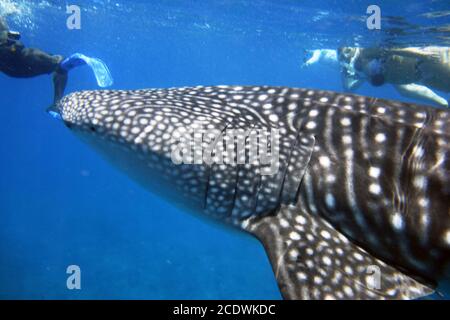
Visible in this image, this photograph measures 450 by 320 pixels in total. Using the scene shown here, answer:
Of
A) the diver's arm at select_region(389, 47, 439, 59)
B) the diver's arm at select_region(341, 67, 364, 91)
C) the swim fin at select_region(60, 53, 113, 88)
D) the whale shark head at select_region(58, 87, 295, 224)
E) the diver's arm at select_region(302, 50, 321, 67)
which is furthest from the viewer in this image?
the diver's arm at select_region(302, 50, 321, 67)

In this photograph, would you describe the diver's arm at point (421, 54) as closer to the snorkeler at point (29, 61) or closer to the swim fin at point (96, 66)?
the swim fin at point (96, 66)

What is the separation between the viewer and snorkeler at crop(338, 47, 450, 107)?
565 inches

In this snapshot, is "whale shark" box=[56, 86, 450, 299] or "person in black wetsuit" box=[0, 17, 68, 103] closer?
"whale shark" box=[56, 86, 450, 299]

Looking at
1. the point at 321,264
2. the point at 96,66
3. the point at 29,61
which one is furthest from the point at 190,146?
the point at 29,61

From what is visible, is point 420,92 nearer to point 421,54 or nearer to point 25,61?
point 421,54

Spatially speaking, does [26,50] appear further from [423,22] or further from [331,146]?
[423,22]

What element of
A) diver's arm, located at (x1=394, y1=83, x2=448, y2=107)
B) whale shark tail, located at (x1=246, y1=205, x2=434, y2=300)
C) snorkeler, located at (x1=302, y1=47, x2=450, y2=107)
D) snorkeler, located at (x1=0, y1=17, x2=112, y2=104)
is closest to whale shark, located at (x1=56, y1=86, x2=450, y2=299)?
whale shark tail, located at (x1=246, y1=205, x2=434, y2=300)

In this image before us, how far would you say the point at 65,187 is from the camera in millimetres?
71562

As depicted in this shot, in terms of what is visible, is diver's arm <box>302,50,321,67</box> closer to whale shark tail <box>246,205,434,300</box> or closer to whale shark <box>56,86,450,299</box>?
whale shark <box>56,86,450,299</box>

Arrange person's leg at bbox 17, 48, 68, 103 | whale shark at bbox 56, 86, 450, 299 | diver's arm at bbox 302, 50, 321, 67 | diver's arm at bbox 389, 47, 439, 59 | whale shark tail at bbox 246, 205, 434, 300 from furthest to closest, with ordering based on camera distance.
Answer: diver's arm at bbox 302, 50, 321, 67
diver's arm at bbox 389, 47, 439, 59
person's leg at bbox 17, 48, 68, 103
whale shark at bbox 56, 86, 450, 299
whale shark tail at bbox 246, 205, 434, 300

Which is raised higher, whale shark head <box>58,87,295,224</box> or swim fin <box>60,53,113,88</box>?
swim fin <box>60,53,113,88</box>

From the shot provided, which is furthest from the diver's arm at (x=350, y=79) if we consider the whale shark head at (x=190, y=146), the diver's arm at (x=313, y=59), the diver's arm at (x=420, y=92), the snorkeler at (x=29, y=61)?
the whale shark head at (x=190, y=146)

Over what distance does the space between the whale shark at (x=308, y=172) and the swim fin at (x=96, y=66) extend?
4965 millimetres
